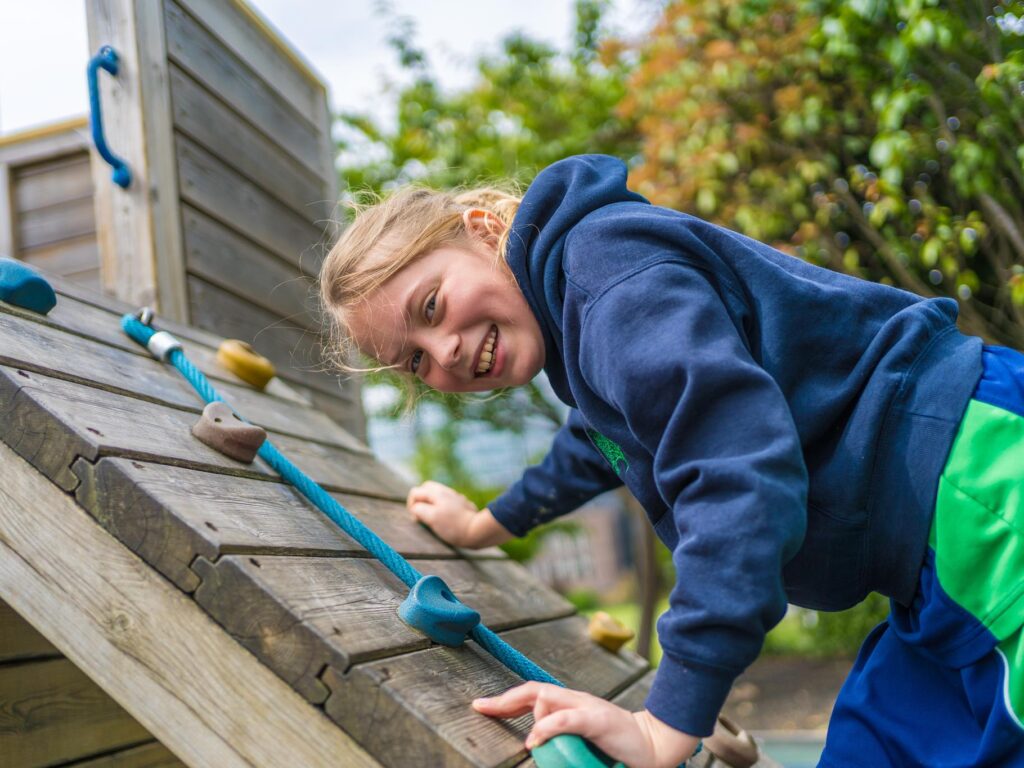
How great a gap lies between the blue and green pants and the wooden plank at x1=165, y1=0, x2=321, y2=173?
7.77 feet

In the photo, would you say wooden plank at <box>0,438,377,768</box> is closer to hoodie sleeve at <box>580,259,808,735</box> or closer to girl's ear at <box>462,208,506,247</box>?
hoodie sleeve at <box>580,259,808,735</box>

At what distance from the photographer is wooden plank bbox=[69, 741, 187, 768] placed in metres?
1.56

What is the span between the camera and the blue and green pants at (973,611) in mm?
1172

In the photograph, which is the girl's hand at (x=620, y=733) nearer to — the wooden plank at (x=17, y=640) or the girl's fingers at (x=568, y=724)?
the girl's fingers at (x=568, y=724)

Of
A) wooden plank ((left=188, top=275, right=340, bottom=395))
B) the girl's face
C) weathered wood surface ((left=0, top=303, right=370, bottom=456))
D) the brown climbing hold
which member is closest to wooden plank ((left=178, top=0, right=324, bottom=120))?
wooden plank ((left=188, top=275, right=340, bottom=395))

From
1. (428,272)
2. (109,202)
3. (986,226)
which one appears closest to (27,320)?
(428,272)

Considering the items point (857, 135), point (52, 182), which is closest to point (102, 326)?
point (52, 182)

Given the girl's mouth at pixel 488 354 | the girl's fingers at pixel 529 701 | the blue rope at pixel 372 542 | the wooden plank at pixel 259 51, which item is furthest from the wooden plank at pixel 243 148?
the girl's fingers at pixel 529 701

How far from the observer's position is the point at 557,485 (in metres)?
2.08

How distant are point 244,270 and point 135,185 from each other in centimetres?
51

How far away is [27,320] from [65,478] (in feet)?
1.72

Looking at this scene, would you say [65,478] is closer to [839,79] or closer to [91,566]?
[91,566]

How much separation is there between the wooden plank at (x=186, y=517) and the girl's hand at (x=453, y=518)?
2.04ft

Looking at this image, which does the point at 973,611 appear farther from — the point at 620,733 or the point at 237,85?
the point at 237,85
